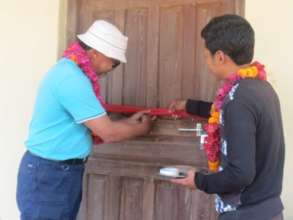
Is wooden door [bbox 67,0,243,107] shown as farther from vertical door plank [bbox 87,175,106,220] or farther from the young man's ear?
the young man's ear

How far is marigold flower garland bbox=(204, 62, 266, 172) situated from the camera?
2.14 metres

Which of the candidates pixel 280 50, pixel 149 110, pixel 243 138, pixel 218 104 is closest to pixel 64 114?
pixel 149 110

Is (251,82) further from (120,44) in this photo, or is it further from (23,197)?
(23,197)

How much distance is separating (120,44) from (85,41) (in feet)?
0.59

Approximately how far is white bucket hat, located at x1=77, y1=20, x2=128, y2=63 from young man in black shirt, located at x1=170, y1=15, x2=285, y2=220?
67 cm

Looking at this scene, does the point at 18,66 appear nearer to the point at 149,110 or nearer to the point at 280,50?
the point at 149,110

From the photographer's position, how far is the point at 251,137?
78.9 inches

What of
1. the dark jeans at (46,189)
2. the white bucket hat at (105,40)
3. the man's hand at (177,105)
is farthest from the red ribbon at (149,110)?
the dark jeans at (46,189)

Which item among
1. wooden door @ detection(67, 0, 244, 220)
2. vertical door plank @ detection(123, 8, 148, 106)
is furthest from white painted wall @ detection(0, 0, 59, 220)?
vertical door plank @ detection(123, 8, 148, 106)

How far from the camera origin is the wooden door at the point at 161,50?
316 centimetres

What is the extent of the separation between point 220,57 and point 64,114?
35.1 inches

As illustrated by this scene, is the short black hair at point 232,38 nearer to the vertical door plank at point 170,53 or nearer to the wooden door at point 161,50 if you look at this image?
the wooden door at point 161,50

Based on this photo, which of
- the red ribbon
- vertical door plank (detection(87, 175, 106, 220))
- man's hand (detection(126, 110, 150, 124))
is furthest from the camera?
vertical door plank (detection(87, 175, 106, 220))

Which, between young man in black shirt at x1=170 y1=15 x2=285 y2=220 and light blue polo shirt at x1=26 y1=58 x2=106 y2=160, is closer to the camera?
young man in black shirt at x1=170 y1=15 x2=285 y2=220
